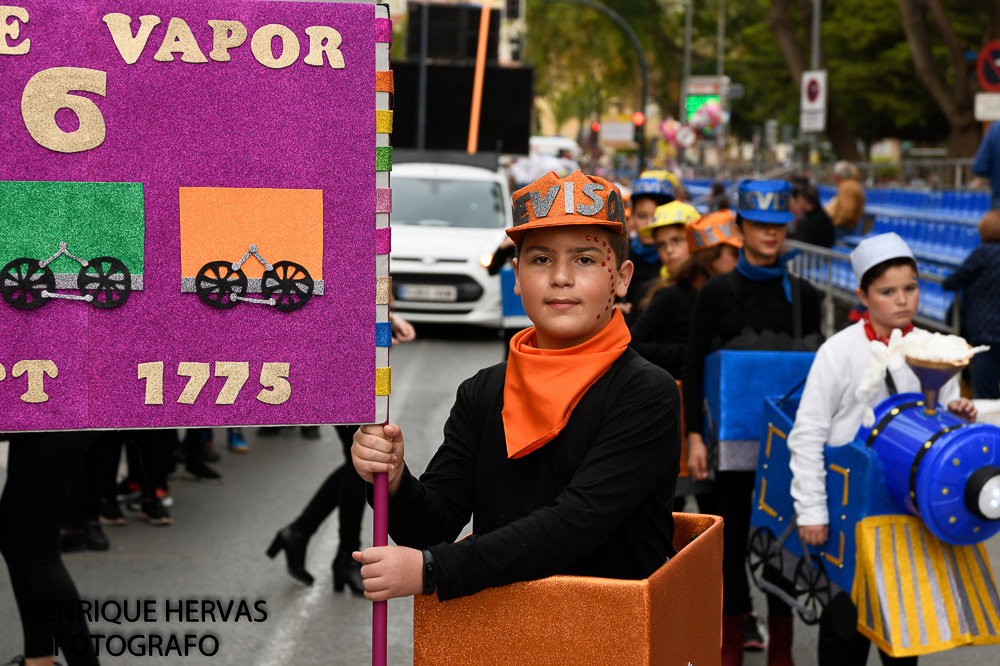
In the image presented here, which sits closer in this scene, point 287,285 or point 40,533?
point 287,285

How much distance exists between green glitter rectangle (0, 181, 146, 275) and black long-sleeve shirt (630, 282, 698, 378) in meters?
3.28

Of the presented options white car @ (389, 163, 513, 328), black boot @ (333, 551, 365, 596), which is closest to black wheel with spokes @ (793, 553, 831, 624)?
black boot @ (333, 551, 365, 596)

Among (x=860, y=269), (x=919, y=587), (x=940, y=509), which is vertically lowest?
(x=919, y=587)

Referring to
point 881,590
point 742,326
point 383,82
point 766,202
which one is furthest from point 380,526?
point 766,202

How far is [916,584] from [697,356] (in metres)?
1.51

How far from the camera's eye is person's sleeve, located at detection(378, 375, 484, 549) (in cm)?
253

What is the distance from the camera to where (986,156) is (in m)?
10.9

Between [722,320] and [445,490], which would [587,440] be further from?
[722,320]

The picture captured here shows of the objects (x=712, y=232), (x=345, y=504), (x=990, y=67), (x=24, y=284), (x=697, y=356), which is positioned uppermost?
(x=990, y=67)

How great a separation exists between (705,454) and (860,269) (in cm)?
102

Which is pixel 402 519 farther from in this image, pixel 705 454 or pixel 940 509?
pixel 705 454

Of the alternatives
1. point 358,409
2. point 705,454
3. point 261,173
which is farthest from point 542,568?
point 705,454

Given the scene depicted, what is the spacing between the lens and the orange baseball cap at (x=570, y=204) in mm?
2418

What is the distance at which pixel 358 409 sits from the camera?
7.84 ft
